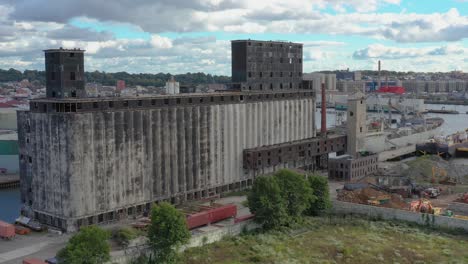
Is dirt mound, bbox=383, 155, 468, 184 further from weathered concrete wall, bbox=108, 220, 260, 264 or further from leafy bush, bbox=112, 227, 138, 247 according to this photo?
leafy bush, bbox=112, 227, 138, 247

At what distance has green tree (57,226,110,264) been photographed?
40844 millimetres

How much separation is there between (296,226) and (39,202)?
27.5 m

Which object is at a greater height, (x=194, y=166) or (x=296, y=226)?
(x=194, y=166)

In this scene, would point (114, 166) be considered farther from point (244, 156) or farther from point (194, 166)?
point (244, 156)

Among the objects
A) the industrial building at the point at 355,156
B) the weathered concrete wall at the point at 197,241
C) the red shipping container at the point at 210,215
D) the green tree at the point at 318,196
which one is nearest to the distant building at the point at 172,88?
the red shipping container at the point at 210,215

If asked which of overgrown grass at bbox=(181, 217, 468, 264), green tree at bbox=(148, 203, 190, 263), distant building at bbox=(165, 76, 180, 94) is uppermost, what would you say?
distant building at bbox=(165, 76, 180, 94)

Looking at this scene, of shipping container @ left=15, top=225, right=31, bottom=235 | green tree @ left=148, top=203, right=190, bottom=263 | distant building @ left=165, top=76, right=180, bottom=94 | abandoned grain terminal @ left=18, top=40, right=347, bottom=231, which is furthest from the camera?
distant building @ left=165, top=76, right=180, bottom=94

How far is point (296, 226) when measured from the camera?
57656mm

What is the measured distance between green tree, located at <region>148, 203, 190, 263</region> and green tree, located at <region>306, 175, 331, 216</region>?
802 inches

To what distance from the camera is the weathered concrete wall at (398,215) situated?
5706cm

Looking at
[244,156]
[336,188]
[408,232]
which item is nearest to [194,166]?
[244,156]

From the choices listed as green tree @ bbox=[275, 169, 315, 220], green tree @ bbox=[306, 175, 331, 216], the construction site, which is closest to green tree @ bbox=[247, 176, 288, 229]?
green tree @ bbox=[275, 169, 315, 220]

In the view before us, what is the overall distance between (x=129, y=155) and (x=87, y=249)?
798 inches

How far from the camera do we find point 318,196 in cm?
6306
